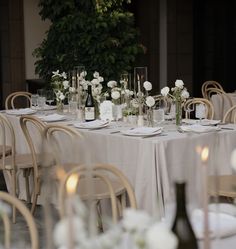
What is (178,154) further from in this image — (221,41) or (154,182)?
(221,41)

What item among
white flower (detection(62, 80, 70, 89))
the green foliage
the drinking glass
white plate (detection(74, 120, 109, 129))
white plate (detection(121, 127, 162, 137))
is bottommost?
white plate (detection(121, 127, 162, 137))

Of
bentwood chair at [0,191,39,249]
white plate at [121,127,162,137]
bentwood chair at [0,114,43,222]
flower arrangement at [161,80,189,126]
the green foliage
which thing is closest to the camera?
bentwood chair at [0,191,39,249]

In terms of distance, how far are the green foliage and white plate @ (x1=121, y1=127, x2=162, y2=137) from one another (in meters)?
3.53

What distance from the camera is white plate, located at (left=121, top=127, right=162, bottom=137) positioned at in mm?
3865

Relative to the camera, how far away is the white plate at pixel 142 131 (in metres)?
3.87

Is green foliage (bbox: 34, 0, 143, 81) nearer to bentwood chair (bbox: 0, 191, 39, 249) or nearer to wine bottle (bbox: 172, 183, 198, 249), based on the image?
bentwood chair (bbox: 0, 191, 39, 249)

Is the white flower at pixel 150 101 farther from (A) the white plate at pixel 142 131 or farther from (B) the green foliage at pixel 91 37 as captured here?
(B) the green foliage at pixel 91 37

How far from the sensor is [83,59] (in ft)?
25.0

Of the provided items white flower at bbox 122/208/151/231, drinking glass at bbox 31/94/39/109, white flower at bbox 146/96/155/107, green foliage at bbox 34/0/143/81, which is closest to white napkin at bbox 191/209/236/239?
white flower at bbox 122/208/151/231

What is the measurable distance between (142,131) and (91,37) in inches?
147

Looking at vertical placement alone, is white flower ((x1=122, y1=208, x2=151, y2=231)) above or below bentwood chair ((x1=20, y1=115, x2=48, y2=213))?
above

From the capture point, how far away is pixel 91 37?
24.5 ft

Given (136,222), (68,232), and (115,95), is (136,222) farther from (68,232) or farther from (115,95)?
(115,95)

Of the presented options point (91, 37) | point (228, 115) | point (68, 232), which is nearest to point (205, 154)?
point (68, 232)
